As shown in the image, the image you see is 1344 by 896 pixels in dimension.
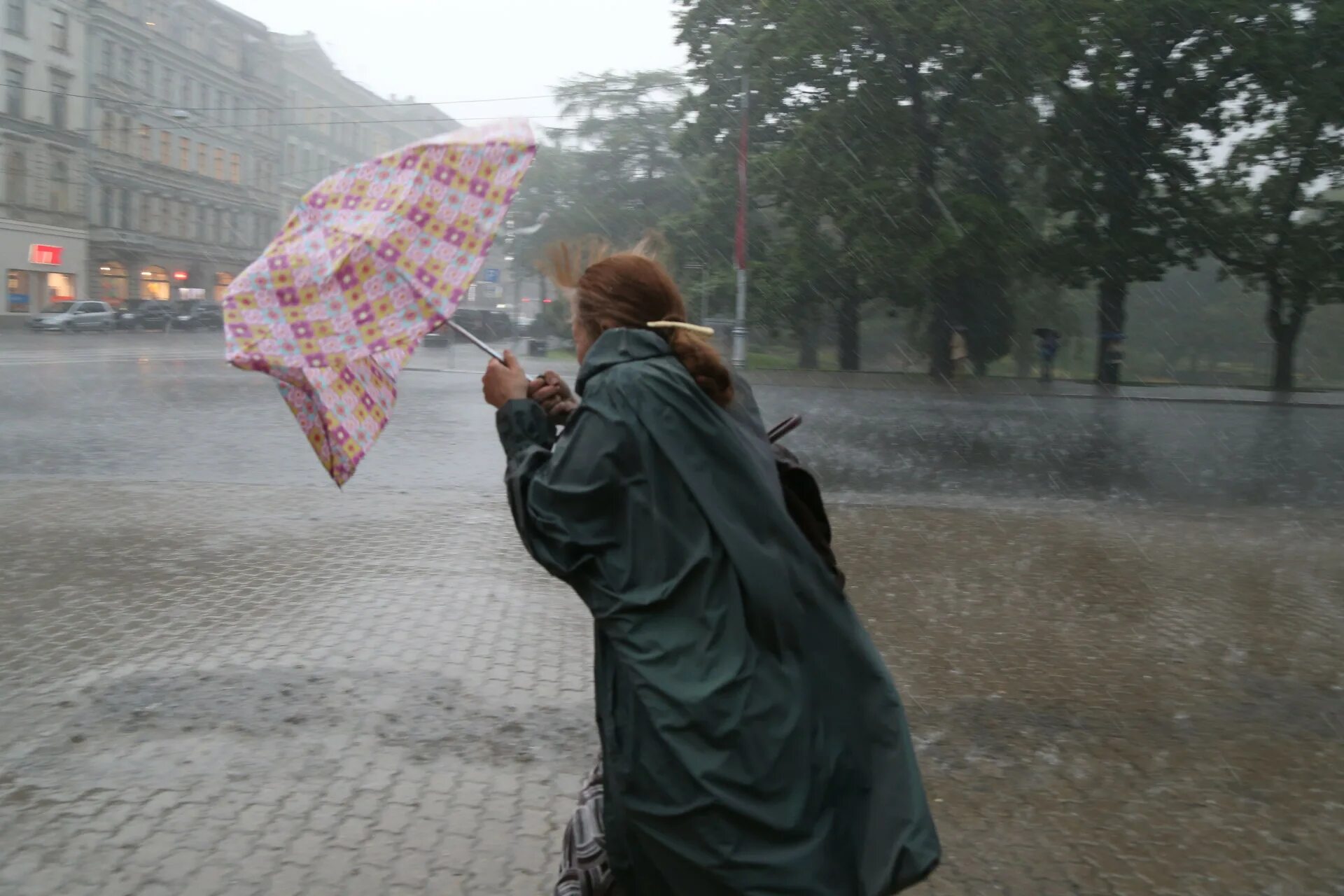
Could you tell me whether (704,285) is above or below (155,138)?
below

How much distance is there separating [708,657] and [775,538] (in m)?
0.25

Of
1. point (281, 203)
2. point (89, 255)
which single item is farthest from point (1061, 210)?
point (281, 203)

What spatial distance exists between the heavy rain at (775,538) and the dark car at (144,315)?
1968 centimetres

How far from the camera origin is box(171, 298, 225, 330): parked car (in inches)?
2159

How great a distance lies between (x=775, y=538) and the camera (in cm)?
228

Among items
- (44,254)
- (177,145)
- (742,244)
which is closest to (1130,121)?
(742,244)

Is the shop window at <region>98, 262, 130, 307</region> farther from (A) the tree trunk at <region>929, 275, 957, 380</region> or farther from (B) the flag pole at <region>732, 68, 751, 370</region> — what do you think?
(A) the tree trunk at <region>929, 275, 957, 380</region>

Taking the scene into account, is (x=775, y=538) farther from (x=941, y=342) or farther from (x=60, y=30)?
(x=60, y=30)

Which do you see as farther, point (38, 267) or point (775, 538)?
point (38, 267)

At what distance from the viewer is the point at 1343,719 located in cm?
537

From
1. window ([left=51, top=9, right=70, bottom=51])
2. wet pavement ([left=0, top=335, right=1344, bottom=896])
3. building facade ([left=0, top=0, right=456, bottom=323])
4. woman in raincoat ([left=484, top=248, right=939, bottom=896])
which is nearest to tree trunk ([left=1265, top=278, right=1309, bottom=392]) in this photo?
A: wet pavement ([left=0, top=335, right=1344, bottom=896])

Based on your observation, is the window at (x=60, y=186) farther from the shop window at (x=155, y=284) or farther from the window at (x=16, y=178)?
the shop window at (x=155, y=284)

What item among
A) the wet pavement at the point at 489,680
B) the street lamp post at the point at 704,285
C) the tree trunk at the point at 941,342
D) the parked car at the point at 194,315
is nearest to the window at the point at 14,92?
the parked car at the point at 194,315

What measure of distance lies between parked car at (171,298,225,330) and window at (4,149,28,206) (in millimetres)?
7549
